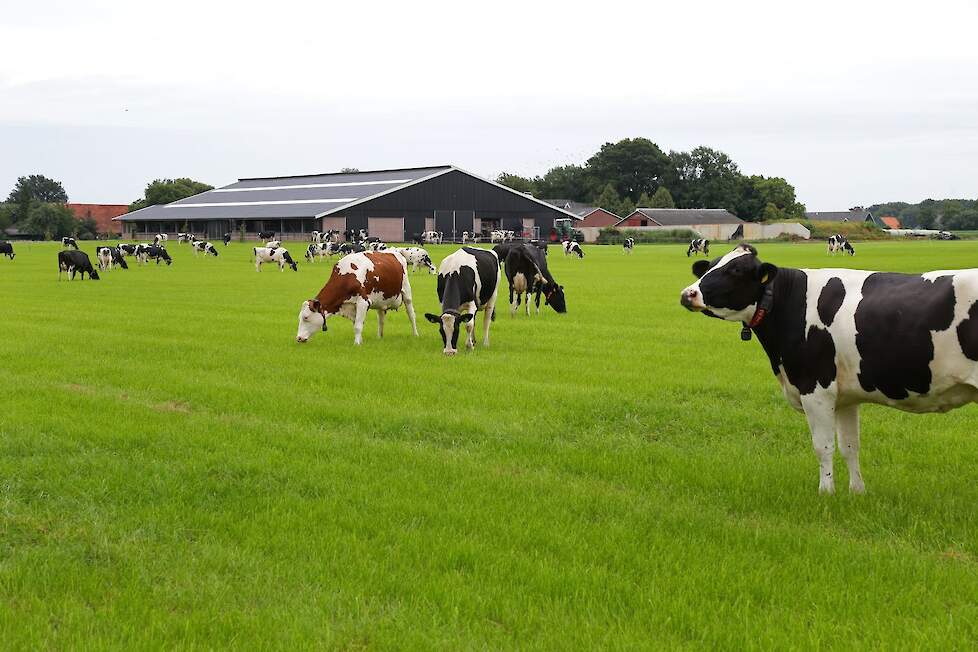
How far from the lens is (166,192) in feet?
430

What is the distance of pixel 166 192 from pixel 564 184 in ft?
200

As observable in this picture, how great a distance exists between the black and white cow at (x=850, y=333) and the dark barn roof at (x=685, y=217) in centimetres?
12148

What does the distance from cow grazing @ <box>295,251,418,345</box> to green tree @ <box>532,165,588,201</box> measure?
136818 millimetres

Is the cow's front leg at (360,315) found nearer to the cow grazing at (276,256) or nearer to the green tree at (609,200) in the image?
the cow grazing at (276,256)

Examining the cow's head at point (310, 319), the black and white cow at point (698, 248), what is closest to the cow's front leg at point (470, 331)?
the cow's head at point (310, 319)

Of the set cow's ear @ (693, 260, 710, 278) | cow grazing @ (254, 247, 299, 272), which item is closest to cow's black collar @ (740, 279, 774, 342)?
cow's ear @ (693, 260, 710, 278)

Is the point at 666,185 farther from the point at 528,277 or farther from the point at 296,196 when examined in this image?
the point at 528,277

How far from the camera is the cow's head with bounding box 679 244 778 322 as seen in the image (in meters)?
8.25

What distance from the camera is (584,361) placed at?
15.6 meters

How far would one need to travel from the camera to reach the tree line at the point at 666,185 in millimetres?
138500

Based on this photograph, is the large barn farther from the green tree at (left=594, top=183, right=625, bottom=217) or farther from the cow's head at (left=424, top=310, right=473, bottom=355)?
the cow's head at (left=424, top=310, right=473, bottom=355)

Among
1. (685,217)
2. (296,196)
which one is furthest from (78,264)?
(685,217)

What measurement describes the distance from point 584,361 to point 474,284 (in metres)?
2.77

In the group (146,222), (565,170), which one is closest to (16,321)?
(146,222)
